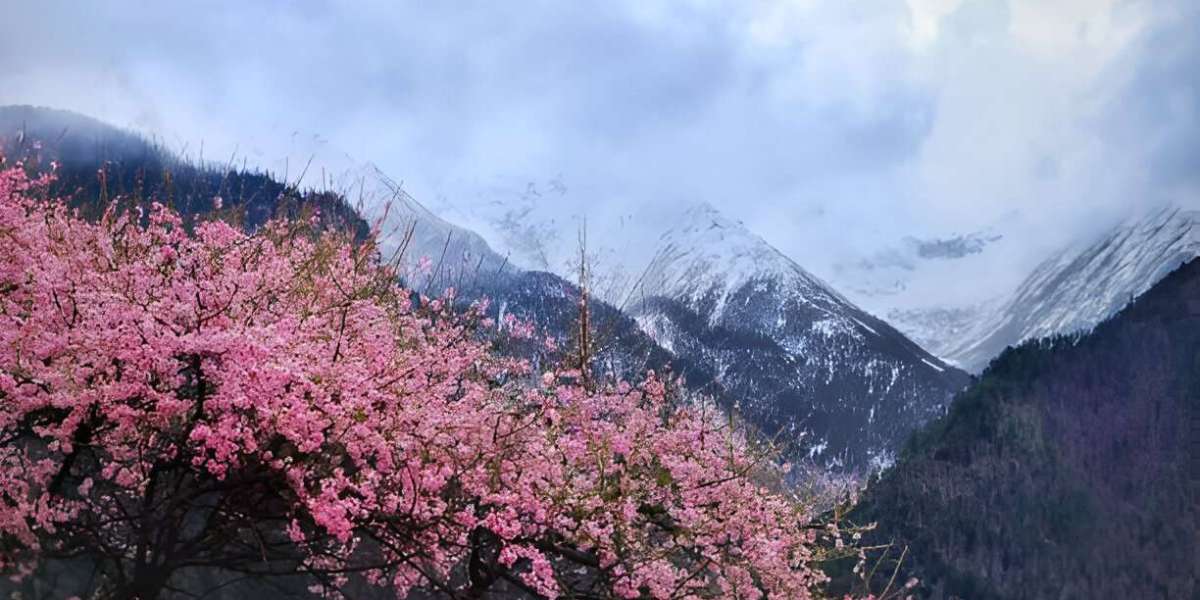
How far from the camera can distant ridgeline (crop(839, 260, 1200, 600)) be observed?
133000 millimetres

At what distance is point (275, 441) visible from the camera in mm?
7895

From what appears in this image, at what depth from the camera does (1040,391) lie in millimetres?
168000

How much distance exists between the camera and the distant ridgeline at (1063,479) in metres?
133

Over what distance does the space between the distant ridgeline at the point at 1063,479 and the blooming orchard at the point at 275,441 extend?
363 ft

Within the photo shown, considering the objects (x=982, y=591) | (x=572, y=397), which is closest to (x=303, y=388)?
(x=572, y=397)

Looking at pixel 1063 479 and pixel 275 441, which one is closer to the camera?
pixel 275 441

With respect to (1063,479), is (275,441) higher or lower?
lower

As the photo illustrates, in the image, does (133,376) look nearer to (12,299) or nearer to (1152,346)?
(12,299)

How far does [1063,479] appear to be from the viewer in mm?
153750

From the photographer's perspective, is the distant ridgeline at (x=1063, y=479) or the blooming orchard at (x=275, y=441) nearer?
the blooming orchard at (x=275, y=441)

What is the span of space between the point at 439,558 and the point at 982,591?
131299 mm

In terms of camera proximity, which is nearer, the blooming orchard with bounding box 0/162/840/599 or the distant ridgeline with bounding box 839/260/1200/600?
the blooming orchard with bounding box 0/162/840/599

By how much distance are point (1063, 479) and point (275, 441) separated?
165380mm

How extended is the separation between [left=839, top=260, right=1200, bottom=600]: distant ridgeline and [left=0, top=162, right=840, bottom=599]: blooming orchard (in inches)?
4357
